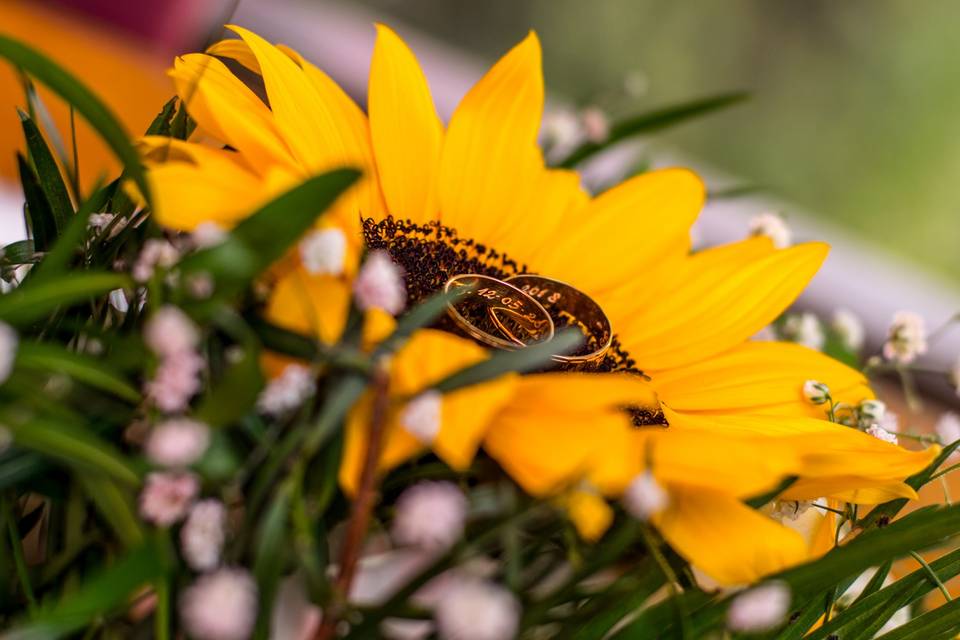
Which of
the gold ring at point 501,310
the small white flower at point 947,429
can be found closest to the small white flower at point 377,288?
the gold ring at point 501,310

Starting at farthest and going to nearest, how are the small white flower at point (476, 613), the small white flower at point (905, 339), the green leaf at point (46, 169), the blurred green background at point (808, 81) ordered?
the blurred green background at point (808, 81) < the small white flower at point (905, 339) < the green leaf at point (46, 169) < the small white flower at point (476, 613)

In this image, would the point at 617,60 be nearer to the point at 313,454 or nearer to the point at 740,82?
the point at 740,82

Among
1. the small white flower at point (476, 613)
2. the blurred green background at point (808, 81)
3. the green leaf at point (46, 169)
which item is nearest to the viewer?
the small white flower at point (476, 613)

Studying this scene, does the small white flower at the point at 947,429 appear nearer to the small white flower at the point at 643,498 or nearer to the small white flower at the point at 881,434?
the small white flower at the point at 881,434

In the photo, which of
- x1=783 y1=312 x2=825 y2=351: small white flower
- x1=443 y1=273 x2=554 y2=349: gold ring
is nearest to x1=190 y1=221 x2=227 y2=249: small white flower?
x1=443 y1=273 x2=554 y2=349: gold ring

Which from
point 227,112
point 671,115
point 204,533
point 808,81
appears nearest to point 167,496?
point 204,533

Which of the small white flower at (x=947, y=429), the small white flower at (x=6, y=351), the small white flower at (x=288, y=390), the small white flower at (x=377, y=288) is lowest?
the small white flower at (x=947, y=429)
